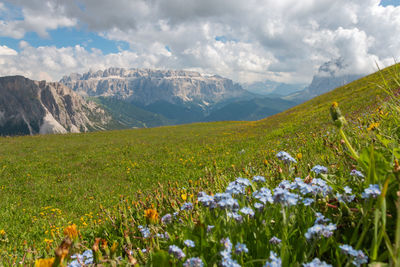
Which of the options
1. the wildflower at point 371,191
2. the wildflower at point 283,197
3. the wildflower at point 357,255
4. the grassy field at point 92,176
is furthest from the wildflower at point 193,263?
the grassy field at point 92,176

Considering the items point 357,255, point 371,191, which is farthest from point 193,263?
point 371,191

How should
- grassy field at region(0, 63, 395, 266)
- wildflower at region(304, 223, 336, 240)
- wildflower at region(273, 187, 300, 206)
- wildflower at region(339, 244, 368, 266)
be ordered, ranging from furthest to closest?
grassy field at region(0, 63, 395, 266) → wildflower at region(273, 187, 300, 206) → wildflower at region(304, 223, 336, 240) → wildflower at region(339, 244, 368, 266)

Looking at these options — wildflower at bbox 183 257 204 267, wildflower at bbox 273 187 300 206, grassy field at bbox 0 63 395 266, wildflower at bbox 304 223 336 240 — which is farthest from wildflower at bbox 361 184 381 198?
grassy field at bbox 0 63 395 266

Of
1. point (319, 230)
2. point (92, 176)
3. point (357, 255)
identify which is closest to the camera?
point (357, 255)

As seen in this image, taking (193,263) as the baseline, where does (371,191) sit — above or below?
above

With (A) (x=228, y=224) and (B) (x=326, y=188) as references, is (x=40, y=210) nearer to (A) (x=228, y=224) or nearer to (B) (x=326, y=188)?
(A) (x=228, y=224)

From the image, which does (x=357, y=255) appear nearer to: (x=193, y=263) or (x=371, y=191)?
(x=371, y=191)

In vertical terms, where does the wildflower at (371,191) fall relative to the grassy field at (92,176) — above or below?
below

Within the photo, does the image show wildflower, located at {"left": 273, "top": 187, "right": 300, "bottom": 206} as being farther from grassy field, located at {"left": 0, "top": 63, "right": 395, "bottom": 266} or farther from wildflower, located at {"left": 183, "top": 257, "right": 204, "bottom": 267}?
grassy field, located at {"left": 0, "top": 63, "right": 395, "bottom": 266}

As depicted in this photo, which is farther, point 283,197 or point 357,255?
point 283,197

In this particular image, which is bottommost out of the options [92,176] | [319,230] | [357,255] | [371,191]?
[357,255]

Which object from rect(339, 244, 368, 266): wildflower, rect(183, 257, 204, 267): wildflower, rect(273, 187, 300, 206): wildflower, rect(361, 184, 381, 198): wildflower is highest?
rect(273, 187, 300, 206): wildflower

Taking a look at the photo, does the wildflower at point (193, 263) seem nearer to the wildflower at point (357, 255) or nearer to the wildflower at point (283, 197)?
the wildflower at point (283, 197)

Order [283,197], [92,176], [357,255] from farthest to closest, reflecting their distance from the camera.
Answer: [92,176] < [283,197] < [357,255]
